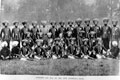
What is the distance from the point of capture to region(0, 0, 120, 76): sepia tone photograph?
36.9 inches

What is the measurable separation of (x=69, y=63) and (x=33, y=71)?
17cm

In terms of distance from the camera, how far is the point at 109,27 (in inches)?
37.1

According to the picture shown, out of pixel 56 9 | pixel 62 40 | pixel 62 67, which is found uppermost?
pixel 56 9

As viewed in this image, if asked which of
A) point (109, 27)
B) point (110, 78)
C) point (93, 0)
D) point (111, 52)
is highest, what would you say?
point (93, 0)

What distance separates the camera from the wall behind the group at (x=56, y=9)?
3.08 feet

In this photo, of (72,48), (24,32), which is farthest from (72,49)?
(24,32)

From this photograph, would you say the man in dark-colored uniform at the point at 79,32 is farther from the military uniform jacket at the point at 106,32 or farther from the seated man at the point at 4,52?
the seated man at the point at 4,52

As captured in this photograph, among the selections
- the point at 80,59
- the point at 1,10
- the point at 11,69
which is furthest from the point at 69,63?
the point at 1,10

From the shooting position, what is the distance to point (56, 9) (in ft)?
3.15

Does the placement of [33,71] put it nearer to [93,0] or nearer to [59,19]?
[59,19]

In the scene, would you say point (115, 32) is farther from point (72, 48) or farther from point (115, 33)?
point (72, 48)

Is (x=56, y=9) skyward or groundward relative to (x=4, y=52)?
skyward

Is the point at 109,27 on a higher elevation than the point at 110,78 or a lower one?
higher

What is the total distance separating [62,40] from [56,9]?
0.15m
